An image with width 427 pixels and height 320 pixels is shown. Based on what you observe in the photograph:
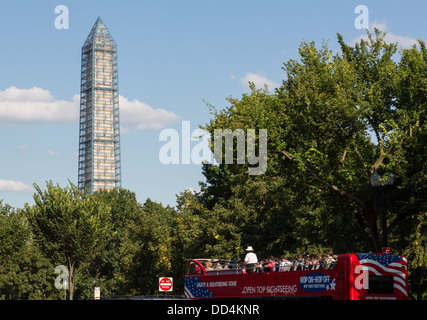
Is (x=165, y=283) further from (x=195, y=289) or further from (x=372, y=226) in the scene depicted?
(x=372, y=226)

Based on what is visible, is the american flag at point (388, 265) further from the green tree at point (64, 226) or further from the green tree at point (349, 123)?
the green tree at point (64, 226)

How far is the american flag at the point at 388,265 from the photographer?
69.6ft

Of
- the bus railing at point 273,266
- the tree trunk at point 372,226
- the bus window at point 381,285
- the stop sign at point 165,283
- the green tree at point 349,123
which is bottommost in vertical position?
the stop sign at point 165,283

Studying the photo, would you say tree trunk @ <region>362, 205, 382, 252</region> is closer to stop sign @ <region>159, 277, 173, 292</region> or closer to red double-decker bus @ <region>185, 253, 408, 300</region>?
red double-decker bus @ <region>185, 253, 408, 300</region>

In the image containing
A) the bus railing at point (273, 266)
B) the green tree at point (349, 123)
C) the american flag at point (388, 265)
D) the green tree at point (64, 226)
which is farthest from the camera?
the green tree at point (64, 226)

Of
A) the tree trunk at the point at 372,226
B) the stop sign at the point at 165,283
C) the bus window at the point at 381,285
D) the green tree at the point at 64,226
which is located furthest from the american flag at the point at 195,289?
the green tree at the point at 64,226

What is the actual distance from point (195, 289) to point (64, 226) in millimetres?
48219

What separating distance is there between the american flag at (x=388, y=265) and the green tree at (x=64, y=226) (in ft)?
183

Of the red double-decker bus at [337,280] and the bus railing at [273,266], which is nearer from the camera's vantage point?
the red double-decker bus at [337,280]

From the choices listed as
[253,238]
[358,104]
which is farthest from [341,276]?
[253,238]

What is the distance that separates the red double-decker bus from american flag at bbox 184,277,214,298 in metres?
2.33

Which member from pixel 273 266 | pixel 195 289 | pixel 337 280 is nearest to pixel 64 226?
pixel 195 289

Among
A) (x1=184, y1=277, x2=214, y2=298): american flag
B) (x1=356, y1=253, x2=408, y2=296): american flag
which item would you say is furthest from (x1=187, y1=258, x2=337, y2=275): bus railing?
(x1=356, y1=253, x2=408, y2=296): american flag
